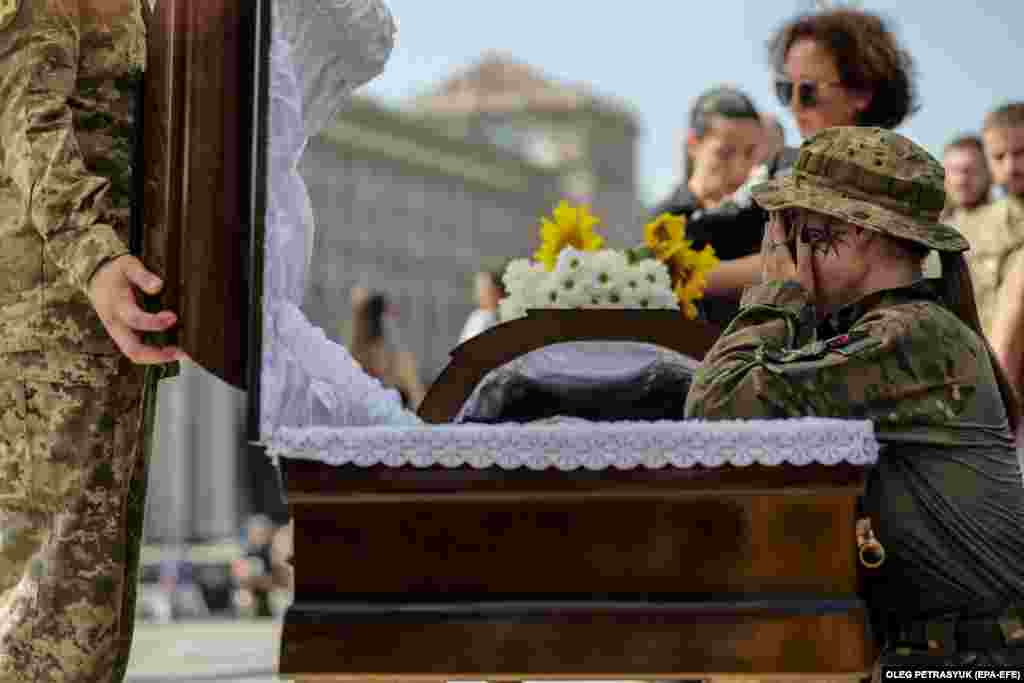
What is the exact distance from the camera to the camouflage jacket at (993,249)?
6.69 m

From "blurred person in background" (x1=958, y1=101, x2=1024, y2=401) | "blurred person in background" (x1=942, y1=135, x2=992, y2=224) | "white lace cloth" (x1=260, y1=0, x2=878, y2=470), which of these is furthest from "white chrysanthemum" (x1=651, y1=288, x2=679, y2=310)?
"blurred person in background" (x1=942, y1=135, x2=992, y2=224)

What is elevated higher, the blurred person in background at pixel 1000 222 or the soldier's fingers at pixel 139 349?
the blurred person in background at pixel 1000 222

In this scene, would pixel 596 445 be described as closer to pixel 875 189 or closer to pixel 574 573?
pixel 574 573

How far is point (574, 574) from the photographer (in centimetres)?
286

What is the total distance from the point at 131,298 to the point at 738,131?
3085 millimetres

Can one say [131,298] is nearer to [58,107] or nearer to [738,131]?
[58,107]

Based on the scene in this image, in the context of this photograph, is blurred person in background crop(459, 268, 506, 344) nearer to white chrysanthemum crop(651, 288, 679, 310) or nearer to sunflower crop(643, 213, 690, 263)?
sunflower crop(643, 213, 690, 263)

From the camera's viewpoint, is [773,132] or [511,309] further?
[773,132]

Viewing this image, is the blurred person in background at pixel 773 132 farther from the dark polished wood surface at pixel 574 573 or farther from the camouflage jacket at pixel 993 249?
the dark polished wood surface at pixel 574 573

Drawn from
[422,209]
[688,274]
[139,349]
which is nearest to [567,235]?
[688,274]

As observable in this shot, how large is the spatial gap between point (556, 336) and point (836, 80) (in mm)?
1550

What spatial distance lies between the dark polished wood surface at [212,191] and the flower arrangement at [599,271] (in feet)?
3.85

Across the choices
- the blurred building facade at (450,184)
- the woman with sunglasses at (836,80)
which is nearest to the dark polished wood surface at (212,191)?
the woman with sunglasses at (836,80)

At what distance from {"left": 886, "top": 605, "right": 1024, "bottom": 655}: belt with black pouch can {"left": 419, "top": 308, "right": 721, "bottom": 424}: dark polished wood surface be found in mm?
944
